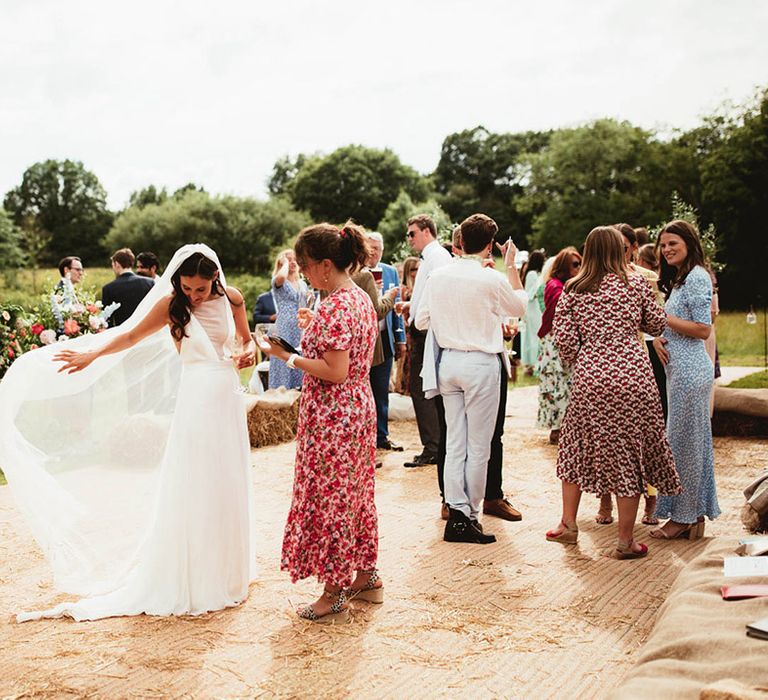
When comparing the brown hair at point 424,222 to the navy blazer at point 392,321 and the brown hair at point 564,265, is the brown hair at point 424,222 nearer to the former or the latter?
the brown hair at point 564,265

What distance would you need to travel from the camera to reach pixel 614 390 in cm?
523

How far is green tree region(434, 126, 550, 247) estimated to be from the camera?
2095 inches

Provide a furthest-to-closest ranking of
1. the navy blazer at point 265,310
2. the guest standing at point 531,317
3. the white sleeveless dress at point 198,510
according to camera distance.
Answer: the guest standing at point 531,317 < the navy blazer at point 265,310 < the white sleeveless dress at point 198,510

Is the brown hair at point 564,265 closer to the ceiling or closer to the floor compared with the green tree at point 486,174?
closer to the floor

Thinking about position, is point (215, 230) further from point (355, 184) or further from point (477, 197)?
point (477, 197)

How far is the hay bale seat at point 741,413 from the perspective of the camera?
9375 mm

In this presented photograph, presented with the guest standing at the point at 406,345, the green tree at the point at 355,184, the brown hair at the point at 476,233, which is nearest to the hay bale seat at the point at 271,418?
the guest standing at the point at 406,345

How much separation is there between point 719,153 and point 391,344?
27.7 m

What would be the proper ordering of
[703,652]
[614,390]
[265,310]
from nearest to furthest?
[703,652] → [614,390] → [265,310]

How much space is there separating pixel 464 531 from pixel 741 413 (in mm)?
5112

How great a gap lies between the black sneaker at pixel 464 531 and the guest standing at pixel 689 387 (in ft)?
3.94

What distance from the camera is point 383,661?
3.83 meters

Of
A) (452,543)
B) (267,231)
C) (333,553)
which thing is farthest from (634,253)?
(267,231)

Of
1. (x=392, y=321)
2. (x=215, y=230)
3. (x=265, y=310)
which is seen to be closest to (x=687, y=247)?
(x=392, y=321)
